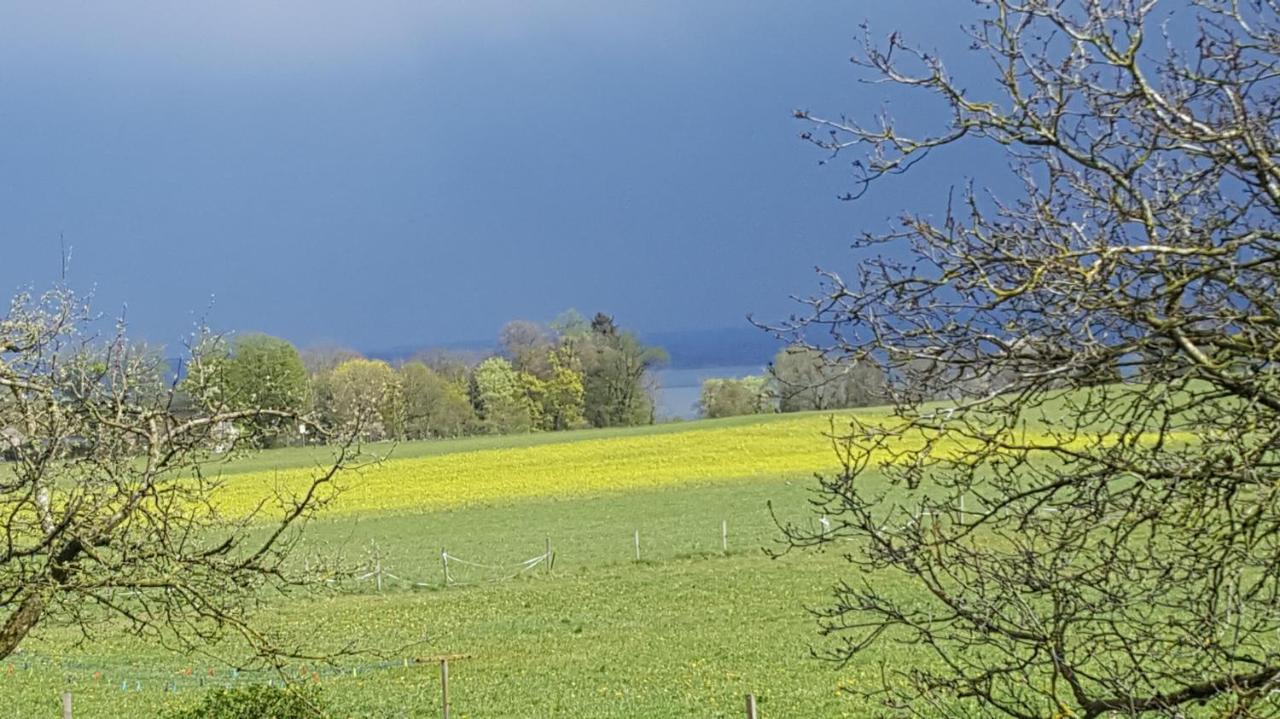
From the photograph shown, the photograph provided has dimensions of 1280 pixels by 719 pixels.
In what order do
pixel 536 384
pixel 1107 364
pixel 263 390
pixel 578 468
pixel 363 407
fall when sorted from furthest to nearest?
pixel 536 384, pixel 578 468, pixel 263 390, pixel 363 407, pixel 1107 364

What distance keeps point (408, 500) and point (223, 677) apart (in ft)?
93.1

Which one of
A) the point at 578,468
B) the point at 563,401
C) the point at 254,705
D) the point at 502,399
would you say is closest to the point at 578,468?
the point at 578,468

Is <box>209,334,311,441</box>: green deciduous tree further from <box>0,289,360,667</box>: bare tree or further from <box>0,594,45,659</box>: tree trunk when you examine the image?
<box>0,594,45,659</box>: tree trunk

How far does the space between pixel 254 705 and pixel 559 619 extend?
12.8 metres

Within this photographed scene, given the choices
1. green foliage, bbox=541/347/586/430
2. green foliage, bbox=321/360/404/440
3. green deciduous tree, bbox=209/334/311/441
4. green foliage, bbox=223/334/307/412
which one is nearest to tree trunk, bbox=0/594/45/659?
green deciduous tree, bbox=209/334/311/441

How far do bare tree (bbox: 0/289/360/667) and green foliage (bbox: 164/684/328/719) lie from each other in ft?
5.33

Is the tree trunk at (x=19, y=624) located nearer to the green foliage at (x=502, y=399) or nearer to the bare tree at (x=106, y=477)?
the bare tree at (x=106, y=477)

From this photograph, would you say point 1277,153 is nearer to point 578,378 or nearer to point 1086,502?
point 1086,502

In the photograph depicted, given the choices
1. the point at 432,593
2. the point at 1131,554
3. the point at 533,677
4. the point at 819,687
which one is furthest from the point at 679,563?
the point at 1131,554

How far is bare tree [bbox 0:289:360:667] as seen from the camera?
7.25 metres

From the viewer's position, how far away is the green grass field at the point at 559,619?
1566 centimetres

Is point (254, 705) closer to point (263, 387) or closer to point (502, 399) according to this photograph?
point (263, 387)

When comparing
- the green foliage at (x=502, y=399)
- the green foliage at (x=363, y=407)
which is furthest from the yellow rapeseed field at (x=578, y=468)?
the green foliage at (x=363, y=407)

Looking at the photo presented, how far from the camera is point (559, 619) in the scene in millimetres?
22266
